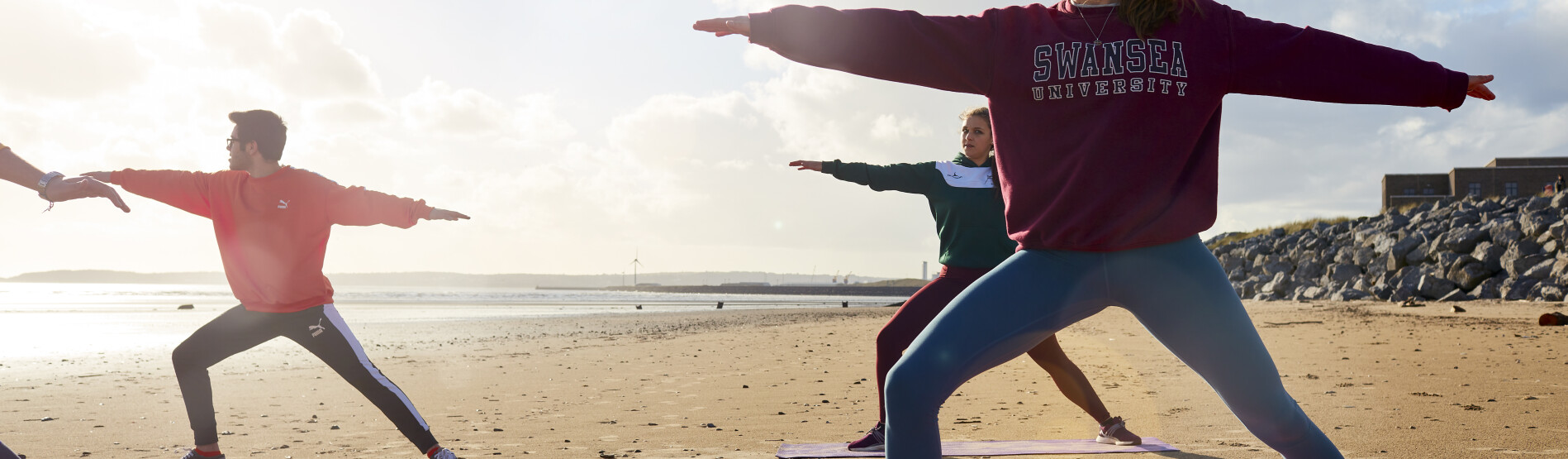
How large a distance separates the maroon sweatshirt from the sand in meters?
2.64

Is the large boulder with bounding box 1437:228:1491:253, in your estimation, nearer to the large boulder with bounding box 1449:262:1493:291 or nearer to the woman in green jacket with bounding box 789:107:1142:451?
the large boulder with bounding box 1449:262:1493:291

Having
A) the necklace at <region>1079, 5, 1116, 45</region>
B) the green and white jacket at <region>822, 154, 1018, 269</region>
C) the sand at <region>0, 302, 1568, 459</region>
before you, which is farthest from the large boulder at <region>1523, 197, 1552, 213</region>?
the necklace at <region>1079, 5, 1116, 45</region>

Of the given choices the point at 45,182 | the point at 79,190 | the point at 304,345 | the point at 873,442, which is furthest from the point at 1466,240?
the point at 45,182

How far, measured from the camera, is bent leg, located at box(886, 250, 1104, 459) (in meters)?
2.00

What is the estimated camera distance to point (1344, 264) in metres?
22.7

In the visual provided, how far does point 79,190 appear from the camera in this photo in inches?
126

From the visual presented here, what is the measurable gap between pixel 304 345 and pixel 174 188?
1097 mm

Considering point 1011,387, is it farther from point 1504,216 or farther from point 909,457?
point 1504,216

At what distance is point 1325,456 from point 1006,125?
1.16 metres

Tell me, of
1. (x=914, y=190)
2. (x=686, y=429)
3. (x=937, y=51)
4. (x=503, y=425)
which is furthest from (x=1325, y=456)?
(x=503, y=425)

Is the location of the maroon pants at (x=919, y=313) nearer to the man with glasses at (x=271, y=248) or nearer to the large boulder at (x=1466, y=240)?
the man with glasses at (x=271, y=248)

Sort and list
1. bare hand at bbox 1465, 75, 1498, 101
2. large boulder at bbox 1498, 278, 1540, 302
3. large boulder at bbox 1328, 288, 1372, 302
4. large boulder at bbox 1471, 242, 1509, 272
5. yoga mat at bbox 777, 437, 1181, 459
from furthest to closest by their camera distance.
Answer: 1. large boulder at bbox 1328, 288, 1372, 302
2. large boulder at bbox 1471, 242, 1509, 272
3. large boulder at bbox 1498, 278, 1540, 302
4. yoga mat at bbox 777, 437, 1181, 459
5. bare hand at bbox 1465, 75, 1498, 101

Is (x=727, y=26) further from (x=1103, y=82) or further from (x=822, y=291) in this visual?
(x=822, y=291)

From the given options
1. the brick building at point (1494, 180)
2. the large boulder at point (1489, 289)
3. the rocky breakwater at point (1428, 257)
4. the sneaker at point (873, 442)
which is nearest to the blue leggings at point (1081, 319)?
the sneaker at point (873, 442)
